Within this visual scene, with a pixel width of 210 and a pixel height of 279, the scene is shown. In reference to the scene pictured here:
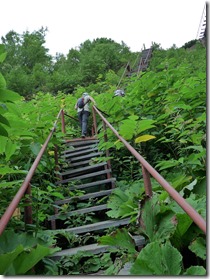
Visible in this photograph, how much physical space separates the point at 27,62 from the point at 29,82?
281 inches

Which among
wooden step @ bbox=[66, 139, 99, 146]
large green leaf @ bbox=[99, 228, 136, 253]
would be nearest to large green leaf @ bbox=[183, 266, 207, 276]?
large green leaf @ bbox=[99, 228, 136, 253]

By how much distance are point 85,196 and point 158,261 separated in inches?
103

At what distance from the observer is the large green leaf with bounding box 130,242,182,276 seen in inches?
66.7

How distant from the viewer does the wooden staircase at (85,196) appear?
11.0ft

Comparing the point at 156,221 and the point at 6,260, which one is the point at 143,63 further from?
the point at 6,260

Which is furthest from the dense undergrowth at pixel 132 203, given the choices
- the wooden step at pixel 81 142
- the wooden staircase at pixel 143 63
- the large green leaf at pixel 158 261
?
the wooden staircase at pixel 143 63

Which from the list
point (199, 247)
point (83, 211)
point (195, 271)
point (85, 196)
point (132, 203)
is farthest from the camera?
point (85, 196)

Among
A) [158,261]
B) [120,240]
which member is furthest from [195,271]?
[120,240]

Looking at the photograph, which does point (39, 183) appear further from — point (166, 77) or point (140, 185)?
point (166, 77)

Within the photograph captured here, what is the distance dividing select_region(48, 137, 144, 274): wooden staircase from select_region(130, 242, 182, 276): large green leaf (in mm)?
580

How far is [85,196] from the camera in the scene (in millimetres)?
4289

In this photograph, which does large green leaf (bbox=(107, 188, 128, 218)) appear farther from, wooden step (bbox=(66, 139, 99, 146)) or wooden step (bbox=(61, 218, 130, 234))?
wooden step (bbox=(66, 139, 99, 146))

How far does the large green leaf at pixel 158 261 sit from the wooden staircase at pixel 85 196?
0.58 metres

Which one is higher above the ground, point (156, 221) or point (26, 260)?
point (156, 221)
